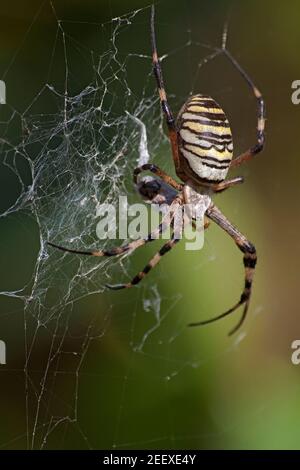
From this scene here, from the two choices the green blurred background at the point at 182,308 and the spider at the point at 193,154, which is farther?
the green blurred background at the point at 182,308

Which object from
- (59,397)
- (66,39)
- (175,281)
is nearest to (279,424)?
(175,281)

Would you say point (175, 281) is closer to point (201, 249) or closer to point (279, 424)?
point (201, 249)

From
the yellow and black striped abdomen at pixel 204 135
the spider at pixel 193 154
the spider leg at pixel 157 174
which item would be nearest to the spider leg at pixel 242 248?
the spider at pixel 193 154

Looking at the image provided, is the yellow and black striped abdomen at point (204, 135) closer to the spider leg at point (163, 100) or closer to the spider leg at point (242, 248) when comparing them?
the spider leg at point (163, 100)

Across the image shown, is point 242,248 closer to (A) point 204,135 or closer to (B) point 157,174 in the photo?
(B) point 157,174
